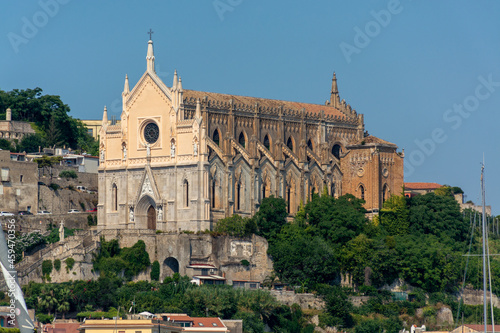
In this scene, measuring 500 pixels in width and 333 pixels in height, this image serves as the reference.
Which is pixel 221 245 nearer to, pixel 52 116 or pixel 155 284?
pixel 155 284

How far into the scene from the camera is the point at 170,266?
3844 inches

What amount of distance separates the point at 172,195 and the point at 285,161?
41.0 feet

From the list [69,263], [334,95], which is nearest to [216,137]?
[69,263]

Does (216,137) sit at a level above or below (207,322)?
above

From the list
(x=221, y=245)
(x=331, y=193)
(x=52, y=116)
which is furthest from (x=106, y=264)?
(x=52, y=116)

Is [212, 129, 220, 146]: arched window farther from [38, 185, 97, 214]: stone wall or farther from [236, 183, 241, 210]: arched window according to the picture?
[38, 185, 97, 214]: stone wall

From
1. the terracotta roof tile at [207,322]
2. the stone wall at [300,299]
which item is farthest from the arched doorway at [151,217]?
the terracotta roof tile at [207,322]

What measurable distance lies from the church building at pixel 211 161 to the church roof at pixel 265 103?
20 centimetres

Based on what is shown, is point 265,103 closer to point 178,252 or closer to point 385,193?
point 385,193

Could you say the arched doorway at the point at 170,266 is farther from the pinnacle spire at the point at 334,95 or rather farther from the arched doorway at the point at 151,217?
the pinnacle spire at the point at 334,95

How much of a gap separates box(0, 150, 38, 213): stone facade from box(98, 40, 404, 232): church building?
6909 millimetres

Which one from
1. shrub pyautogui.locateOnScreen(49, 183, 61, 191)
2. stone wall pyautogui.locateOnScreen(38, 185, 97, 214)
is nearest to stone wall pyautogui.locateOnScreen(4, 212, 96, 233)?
stone wall pyautogui.locateOnScreen(38, 185, 97, 214)

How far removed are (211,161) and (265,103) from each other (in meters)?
13.4

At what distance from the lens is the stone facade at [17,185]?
107m
